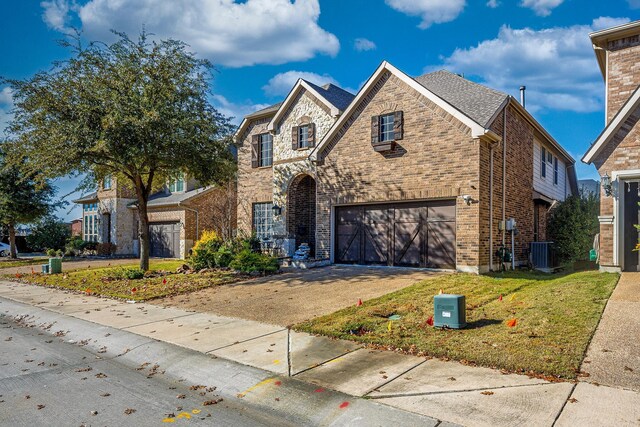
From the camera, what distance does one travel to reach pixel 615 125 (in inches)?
479

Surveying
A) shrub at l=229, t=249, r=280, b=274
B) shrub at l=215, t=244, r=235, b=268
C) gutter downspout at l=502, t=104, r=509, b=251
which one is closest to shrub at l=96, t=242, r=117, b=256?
shrub at l=215, t=244, r=235, b=268

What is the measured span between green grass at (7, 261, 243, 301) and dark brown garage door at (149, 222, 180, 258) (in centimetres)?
912

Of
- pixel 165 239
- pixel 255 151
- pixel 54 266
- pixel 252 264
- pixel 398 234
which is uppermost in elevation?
pixel 255 151

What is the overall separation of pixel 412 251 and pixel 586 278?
18.0ft

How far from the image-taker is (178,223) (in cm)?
2675

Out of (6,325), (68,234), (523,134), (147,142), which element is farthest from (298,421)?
(68,234)

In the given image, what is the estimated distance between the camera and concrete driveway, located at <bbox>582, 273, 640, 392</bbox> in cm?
517

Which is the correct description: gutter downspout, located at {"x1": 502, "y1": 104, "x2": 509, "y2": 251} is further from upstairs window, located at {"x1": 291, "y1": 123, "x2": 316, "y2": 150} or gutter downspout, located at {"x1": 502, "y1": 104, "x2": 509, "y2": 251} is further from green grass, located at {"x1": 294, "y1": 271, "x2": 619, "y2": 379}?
upstairs window, located at {"x1": 291, "y1": 123, "x2": 316, "y2": 150}

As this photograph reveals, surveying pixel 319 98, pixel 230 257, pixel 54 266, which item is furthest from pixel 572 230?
pixel 54 266

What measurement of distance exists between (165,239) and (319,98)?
14548 millimetres

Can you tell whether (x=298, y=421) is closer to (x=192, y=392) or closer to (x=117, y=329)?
(x=192, y=392)

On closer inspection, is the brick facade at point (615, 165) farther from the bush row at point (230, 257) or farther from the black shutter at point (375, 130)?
the bush row at point (230, 257)

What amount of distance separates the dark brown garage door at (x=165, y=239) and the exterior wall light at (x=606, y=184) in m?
22.1

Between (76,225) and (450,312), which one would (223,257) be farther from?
(76,225)
